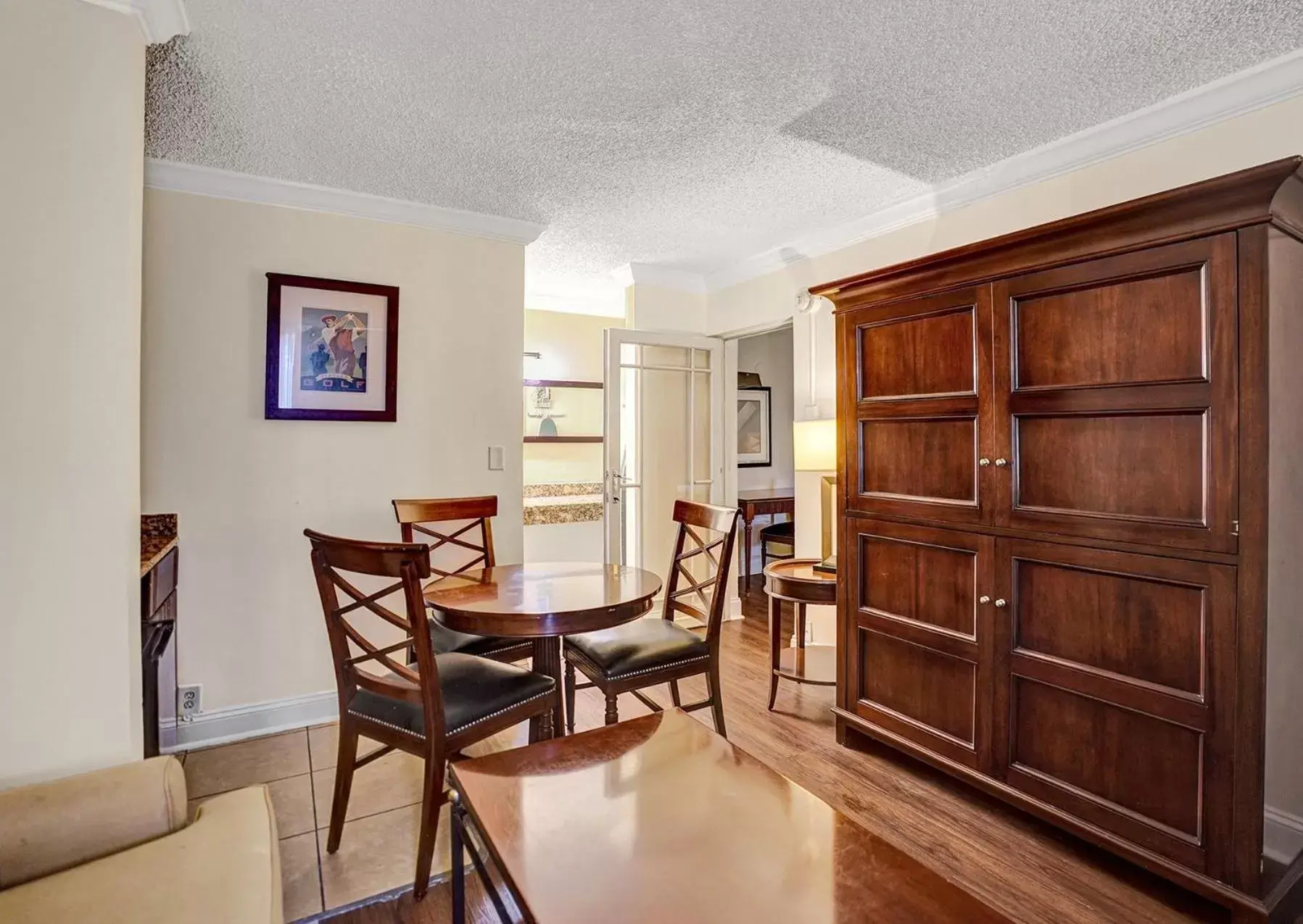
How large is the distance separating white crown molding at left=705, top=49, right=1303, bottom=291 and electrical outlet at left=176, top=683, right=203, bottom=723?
368cm

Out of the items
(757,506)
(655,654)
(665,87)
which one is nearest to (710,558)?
(655,654)

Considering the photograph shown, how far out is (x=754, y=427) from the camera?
6.01 meters

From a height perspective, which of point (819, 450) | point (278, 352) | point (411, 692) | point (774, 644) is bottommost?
point (774, 644)

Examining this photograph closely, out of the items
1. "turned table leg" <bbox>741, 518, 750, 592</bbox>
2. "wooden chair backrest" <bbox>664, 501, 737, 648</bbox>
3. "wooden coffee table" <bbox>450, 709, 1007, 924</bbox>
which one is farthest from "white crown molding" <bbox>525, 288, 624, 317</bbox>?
"wooden coffee table" <bbox>450, 709, 1007, 924</bbox>

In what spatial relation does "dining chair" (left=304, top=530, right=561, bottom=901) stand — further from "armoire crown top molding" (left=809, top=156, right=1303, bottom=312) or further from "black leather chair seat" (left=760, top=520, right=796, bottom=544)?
"black leather chair seat" (left=760, top=520, right=796, bottom=544)

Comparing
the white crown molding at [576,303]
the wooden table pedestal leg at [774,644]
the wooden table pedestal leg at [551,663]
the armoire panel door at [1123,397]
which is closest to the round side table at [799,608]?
the wooden table pedestal leg at [774,644]

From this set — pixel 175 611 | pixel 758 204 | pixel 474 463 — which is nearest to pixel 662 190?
pixel 758 204

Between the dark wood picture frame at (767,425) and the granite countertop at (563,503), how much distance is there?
1.51 meters

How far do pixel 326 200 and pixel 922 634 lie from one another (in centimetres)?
312

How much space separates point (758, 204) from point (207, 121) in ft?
7.46

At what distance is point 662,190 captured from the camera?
3.01m

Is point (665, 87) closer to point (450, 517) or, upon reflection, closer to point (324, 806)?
point (450, 517)

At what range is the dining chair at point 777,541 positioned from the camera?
564 cm

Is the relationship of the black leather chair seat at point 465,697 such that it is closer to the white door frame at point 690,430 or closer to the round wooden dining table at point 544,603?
the round wooden dining table at point 544,603
